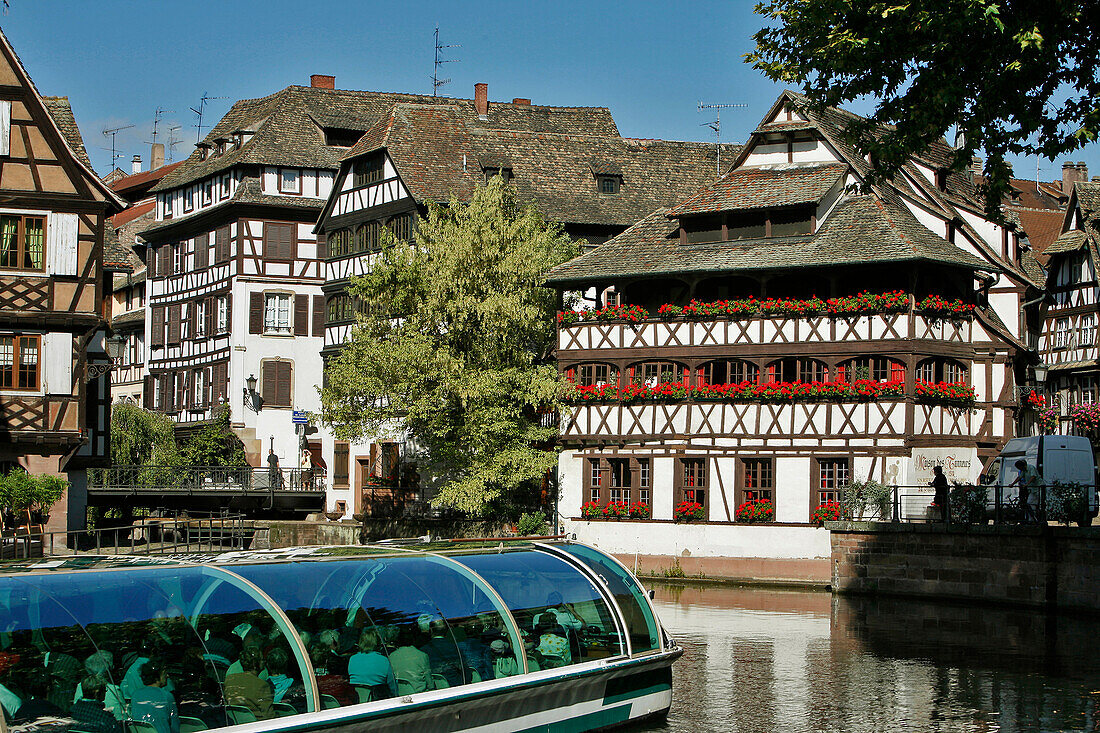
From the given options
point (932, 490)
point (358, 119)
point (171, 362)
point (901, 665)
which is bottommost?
point (901, 665)

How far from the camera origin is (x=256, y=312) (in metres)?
59.8

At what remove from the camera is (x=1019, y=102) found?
20.7 meters

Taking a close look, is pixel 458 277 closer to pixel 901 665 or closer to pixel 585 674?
pixel 901 665

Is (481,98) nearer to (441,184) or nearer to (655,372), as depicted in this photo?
(441,184)

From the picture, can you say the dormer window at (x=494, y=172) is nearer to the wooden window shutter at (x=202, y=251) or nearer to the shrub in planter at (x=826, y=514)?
the wooden window shutter at (x=202, y=251)


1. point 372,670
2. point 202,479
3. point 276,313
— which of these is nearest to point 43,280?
point 202,479

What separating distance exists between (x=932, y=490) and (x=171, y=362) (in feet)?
125

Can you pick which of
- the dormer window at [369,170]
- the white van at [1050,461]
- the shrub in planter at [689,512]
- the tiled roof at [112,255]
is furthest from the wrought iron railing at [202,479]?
the white van at [1050,461]

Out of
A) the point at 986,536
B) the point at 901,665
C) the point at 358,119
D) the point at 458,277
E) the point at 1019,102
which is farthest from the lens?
the point at 358,119

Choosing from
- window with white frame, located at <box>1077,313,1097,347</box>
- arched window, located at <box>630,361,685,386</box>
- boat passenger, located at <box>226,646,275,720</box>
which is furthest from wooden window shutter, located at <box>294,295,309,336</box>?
boat passenger, located at <box>226,646,275,720</box>

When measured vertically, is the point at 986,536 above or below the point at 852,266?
below

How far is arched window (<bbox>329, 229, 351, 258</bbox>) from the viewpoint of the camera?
55.2 metres

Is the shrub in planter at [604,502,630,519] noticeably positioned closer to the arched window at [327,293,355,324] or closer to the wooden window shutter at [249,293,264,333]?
the arched window at [327,293,355,324]

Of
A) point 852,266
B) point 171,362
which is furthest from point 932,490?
point 171,362
